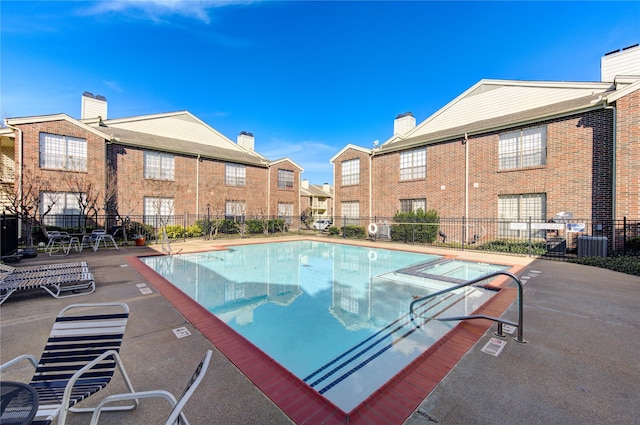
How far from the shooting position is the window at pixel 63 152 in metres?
15.0

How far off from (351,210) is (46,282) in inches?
741

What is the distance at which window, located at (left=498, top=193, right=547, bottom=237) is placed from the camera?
44.8 feet

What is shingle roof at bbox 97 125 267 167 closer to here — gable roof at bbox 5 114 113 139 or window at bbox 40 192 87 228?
gable roof at bbox 5 114 113 139

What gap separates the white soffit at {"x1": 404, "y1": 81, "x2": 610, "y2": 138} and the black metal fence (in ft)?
24.4

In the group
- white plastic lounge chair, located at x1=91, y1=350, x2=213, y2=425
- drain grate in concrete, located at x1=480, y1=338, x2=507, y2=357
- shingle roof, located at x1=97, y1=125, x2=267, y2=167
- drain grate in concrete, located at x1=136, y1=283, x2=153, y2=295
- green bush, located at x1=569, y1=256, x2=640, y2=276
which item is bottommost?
drain grate in concrete, located at x1=136, y1=283, x2=153, y2=295

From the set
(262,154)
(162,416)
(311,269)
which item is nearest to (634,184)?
(311,269)

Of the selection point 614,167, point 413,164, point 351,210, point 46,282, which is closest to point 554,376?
point 46,282

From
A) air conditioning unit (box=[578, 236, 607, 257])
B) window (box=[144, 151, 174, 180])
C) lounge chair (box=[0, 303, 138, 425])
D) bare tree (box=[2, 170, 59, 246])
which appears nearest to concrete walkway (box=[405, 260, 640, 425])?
lounge chair (box=[0, 303, 138, 425])

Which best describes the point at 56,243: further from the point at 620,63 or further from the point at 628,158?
the point at 620,63

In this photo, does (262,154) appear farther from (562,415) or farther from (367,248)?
(562,415)

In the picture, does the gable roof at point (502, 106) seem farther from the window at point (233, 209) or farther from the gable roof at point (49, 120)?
the gable roof at point (49, 120)

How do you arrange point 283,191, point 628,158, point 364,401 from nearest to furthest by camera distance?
point 364,401, point 628,158, point 283,191

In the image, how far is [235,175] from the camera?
23.2m

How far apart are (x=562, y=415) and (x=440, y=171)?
54.4 feet
